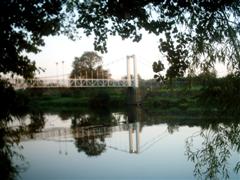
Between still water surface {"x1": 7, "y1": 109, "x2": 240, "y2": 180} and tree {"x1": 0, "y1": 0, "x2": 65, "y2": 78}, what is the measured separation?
2283mm

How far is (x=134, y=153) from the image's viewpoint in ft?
38.5

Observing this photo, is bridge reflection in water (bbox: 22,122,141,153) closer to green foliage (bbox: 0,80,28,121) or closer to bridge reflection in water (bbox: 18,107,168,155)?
bridge reflection in water (bbox: 18,107,168,155)

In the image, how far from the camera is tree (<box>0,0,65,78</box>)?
308cm

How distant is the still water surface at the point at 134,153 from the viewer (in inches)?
181

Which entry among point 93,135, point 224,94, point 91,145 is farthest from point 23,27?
point 93,135

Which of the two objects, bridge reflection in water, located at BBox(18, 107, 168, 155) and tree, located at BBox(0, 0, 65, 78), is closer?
tree, located at BBox(0, 0, 65, 78)

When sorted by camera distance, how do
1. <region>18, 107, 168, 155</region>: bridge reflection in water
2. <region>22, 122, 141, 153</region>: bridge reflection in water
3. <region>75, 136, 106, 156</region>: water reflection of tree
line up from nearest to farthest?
<region>75, 136, 106, 156</region>: water reflection of tree
<region>18, 107, 168, 155</region>: bridge reflection in water
<region>22, 122, 141, 153</region>: bridge reflection in water

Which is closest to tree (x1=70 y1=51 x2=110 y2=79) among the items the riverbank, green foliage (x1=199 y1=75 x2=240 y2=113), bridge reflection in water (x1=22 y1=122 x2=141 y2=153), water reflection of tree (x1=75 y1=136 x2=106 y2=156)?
the riverbank

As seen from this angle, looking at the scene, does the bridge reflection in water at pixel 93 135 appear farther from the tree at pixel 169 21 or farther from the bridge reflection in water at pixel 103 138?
the tree at pixel 169 21

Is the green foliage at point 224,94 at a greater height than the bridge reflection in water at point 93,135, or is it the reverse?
the green foliage at point 224,94

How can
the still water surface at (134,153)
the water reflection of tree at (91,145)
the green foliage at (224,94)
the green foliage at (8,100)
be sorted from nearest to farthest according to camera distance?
1. the green foliage at (8,100)
2. the green foliage at (224,94)
3. the still water surface at (134,153)
4. the water reflection of tree at (91,145)

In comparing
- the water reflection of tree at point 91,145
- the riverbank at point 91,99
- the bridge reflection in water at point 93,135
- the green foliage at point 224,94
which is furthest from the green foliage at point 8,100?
the riverbank at point 91,99

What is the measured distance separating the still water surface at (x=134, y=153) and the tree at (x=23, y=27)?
2.28 metres

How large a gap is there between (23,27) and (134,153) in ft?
29.2
